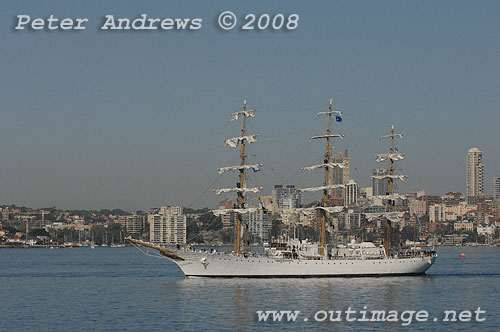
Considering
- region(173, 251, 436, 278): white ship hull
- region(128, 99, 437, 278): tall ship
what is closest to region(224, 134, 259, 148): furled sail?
region(128, 99, 437, 278): tall ship

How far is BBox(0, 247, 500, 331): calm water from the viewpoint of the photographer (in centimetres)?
5394

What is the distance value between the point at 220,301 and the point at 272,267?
2035 cm

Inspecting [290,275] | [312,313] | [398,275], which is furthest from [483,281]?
[312,313]

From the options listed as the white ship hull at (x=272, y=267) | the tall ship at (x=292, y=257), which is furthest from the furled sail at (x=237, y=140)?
the white ship hull at (x=272, y=267)

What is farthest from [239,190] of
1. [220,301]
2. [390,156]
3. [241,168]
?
[220,301]

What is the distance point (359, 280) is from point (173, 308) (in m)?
28.5

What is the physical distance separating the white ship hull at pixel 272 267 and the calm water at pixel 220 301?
178 centimetres

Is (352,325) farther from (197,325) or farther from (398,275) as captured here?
(398,275)

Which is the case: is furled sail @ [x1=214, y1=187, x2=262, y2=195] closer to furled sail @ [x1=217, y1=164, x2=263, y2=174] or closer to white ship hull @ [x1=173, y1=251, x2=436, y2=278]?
furled sail @ [x1=217, y1=164, x2=263, y2=174]

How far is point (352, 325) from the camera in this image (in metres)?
53.3

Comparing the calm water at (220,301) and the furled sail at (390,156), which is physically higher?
the furled sail at (390,156)

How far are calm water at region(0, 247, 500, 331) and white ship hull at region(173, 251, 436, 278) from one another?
70.0 inches

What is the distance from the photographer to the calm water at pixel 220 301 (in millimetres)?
53938

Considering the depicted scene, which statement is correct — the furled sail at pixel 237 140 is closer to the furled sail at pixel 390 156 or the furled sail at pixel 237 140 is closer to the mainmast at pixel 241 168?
the mainmast at pixel 241 168
